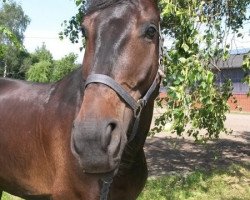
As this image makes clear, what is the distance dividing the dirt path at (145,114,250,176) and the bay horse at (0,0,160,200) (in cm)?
443

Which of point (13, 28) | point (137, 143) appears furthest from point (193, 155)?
point (13, 28)

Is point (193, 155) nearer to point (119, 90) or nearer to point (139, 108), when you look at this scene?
point (139, 108)

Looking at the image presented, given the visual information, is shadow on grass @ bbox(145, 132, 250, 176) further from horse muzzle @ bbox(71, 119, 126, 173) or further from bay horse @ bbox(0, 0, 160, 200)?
horse muzzle @ bbox(71, 119, 126, 173)

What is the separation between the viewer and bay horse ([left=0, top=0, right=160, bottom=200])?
185 centimetres

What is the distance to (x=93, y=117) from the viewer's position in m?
1.79

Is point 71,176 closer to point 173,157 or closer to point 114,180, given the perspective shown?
point 114,180

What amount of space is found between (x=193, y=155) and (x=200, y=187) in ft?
11.9

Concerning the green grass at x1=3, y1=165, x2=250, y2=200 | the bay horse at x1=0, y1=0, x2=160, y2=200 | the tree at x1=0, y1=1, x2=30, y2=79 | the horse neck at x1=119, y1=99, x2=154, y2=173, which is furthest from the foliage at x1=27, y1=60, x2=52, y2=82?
the horse neck at x1=119, y1=99, x2=154, y2=173

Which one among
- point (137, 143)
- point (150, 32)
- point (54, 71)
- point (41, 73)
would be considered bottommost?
point (137, 143)

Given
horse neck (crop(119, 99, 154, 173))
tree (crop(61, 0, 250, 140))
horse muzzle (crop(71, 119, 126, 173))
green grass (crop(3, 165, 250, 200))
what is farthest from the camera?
green grass (crop(3, 165, 250, 200))

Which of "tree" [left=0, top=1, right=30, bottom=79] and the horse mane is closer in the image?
the horse mane

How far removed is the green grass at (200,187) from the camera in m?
5.62

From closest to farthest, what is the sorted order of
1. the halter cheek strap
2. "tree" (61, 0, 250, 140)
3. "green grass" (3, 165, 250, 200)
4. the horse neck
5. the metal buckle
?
→ the halter cheek strap
the metal buckle
the horse neck
"tree" (61, 0, 250, 140)
"green grass" (3, 165, 250, 200)

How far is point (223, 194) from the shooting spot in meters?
5.80
